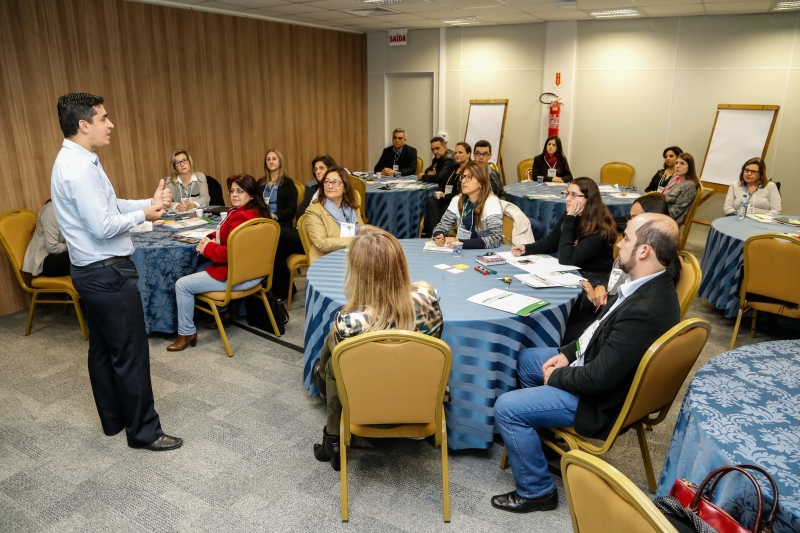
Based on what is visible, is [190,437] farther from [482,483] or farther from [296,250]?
[296,250]

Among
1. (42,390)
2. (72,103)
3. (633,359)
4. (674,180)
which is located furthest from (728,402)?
(674,180)

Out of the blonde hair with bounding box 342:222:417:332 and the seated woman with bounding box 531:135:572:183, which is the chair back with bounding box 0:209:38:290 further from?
the seated woman with bounding box 531:135:572:183

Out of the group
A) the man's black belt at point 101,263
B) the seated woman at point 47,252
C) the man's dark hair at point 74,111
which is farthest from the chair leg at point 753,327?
the seated woman at point 47,252

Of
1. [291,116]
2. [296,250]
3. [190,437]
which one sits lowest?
[190,437]

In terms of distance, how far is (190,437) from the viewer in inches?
126

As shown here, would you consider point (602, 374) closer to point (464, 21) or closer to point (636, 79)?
point (636, 79)

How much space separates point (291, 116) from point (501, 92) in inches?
134

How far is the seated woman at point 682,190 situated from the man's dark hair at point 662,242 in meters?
4.26

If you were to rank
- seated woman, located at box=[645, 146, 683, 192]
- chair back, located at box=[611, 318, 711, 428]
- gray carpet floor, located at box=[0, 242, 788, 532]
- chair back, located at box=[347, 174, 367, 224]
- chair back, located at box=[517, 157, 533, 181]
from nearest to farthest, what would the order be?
1. chair back, located at box=[611, 318, 711, 428]
2. gray carpet floor, located at box=[0, 242, 788, 532]
3. chair back, located at box=[347, 174, 367, 224]
4. seated woman, located at box=[645, 146, 683, 192]
5. chair back, located at box=[517, 157, 533, 181]

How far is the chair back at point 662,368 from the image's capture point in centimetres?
209

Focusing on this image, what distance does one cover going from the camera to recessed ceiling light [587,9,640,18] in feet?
23.9

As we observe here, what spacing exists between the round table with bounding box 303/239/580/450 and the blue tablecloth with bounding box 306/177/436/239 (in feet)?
11.4

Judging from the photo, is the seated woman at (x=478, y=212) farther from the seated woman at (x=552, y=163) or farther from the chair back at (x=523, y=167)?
the chair back at (x=523, y=167)

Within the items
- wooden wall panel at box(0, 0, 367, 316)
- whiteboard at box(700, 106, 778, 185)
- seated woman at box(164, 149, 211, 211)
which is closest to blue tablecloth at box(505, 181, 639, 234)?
whiteboard at box(700, 106, 778, 185)
